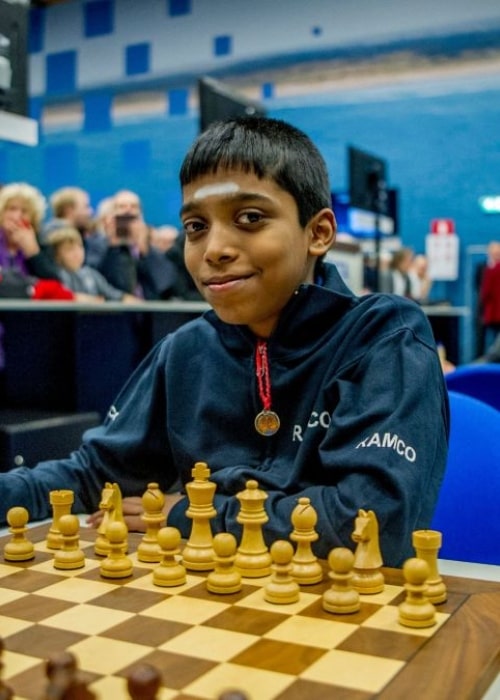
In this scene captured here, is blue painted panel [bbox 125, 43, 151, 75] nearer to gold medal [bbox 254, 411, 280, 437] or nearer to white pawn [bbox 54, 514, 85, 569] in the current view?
gold medal [bbox 254, 411, 280, 437]

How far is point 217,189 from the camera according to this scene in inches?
51.3

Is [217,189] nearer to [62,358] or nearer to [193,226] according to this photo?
[193,226]

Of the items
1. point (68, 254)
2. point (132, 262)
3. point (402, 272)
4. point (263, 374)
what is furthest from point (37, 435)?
point (402, 272)

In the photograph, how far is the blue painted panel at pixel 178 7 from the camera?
1099cm

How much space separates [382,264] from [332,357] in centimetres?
882

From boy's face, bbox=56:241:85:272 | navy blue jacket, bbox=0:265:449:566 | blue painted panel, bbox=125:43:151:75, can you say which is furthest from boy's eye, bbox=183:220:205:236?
blue painted panel, bbox=125:43:151:75

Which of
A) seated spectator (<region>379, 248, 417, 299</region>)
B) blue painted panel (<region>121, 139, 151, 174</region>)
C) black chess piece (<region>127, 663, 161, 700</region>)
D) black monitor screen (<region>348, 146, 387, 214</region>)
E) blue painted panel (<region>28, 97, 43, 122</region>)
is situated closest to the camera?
black chess piece (<region>127, 663, 161, 700</region>)

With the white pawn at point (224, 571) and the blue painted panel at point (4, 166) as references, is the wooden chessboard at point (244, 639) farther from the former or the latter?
the blue painted panel at point (4, 166)

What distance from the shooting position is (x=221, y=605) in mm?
914

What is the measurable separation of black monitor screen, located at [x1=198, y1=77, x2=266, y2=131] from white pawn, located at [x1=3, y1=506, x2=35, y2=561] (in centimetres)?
304

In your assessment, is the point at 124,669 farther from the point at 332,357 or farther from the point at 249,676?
the point at 332,357

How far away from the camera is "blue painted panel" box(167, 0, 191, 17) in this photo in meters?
11.0

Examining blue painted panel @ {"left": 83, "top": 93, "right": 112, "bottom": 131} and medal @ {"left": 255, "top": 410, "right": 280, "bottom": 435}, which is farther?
blue painted panel @ {"left": 83, "top": 93, "right": 112, "bottom": 131}

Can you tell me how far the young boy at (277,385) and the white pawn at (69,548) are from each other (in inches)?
8.9
